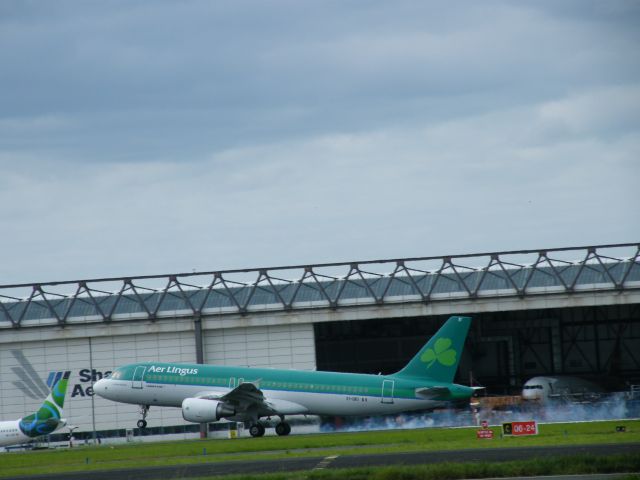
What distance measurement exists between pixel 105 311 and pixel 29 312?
5710 millimetres

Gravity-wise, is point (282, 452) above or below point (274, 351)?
below

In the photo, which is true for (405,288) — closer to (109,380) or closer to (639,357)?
(109,380)

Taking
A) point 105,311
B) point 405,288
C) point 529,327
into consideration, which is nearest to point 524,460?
point 405,288

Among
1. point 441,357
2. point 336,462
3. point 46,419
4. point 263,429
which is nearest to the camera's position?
point 336,462

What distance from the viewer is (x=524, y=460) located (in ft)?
108

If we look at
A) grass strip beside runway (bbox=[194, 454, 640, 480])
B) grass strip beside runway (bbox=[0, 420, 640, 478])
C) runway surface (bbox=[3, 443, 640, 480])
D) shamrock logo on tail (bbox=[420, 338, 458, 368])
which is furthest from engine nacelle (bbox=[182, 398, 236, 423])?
grass strip beside runway (bbox=[194, 454, 640, 480])

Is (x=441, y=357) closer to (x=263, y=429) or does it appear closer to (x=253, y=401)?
(x=253, y=401)

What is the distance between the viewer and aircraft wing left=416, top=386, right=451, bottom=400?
187 feet

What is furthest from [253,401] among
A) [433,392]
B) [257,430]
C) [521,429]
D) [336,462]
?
[336,462]

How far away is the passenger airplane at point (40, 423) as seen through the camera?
6469cm

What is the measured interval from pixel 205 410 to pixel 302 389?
5552mm

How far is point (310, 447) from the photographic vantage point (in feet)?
152

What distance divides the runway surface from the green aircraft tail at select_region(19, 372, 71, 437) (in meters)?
26.3

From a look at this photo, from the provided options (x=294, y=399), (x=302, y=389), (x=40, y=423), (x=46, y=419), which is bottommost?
(x=40, y=423)
